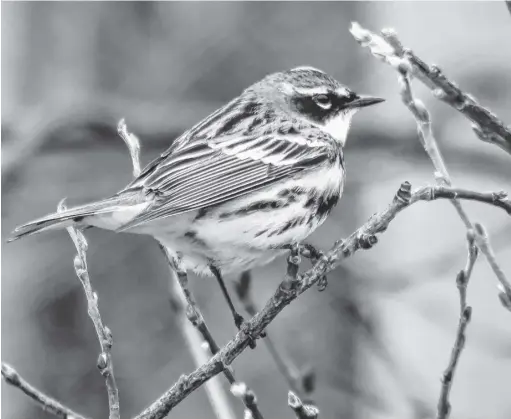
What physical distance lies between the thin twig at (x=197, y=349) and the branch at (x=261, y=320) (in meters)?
0.26

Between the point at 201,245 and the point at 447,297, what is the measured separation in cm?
272

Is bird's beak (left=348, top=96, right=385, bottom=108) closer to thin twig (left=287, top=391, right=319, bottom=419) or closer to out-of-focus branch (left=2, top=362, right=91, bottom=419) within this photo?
thin twig (left=287, top=391, right=319, bottom=419)

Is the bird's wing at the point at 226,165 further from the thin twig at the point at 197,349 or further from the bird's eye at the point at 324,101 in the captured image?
the thin twig at the point at 197,349

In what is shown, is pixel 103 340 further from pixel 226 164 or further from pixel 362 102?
pixel 362 102

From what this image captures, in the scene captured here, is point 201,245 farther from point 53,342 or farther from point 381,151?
point 53,342

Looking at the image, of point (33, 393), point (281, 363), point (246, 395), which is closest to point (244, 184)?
point (281, 363)

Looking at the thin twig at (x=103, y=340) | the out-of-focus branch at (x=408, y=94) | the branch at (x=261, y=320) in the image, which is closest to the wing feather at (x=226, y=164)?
the thin twig at (x=103, y=340)

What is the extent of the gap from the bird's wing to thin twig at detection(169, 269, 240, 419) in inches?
14.9

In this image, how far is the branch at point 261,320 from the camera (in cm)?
279

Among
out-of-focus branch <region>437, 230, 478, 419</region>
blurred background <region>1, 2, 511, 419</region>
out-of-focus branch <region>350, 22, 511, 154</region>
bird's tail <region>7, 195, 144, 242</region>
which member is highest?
blurred background <region>1, 2, 511, 419</region>

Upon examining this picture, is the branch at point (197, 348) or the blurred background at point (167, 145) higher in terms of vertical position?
the blurred background at point (167, 145)

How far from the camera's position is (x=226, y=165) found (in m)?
4.21

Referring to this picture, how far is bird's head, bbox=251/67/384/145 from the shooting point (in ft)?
14.5

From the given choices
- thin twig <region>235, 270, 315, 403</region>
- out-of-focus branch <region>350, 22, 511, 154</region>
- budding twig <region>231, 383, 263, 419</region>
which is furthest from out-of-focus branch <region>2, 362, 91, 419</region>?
out-of-focus branch <region>350, 22, 511, 154</region>
